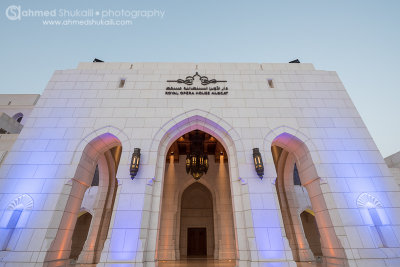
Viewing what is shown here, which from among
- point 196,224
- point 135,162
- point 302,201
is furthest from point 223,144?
point 302,201

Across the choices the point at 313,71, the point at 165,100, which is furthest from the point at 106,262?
the point at 313,71

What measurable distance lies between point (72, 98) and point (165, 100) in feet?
13.7

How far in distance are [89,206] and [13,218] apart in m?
8.57

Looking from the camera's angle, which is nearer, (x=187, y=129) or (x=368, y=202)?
(x=368, y=202)

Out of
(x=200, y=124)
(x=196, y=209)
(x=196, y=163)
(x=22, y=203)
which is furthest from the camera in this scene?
(x=196, y=209)

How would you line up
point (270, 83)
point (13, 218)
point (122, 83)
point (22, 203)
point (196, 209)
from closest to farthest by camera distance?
point (13, 218)
point (22, 203)
point (122, 83)
point (270, 83)
point (196, 209)

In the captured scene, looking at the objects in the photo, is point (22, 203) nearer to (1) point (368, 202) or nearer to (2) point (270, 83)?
(2) point (270, 83)

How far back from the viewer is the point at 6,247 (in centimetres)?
532

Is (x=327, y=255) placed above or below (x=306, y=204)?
below

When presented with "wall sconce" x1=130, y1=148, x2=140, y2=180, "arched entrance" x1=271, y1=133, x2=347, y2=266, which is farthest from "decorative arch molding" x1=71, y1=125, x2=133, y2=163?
"arched entrance" x1=271, y1=133, x2=347, y2=266

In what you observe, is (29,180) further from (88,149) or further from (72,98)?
(72,98)

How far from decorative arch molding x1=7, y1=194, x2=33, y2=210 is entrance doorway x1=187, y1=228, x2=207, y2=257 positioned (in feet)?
35.2

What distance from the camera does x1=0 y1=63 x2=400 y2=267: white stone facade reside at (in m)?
5.47

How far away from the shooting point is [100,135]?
23.6ft
